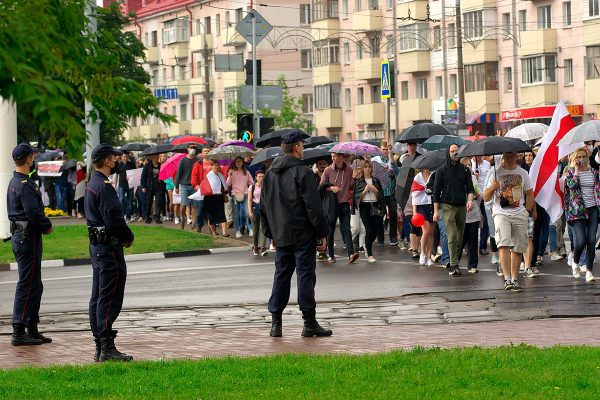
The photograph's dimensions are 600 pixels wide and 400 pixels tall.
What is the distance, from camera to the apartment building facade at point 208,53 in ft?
318

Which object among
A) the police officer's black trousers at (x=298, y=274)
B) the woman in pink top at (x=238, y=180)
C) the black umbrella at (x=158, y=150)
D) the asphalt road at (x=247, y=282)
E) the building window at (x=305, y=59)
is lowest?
the asphalt road at (x=247, y=282)

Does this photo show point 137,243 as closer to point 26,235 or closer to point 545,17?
point 26,235

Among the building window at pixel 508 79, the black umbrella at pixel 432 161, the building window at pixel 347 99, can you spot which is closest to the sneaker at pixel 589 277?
the black umbrella at pixel 432 161

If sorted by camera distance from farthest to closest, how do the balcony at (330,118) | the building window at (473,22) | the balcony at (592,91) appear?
the balcony at (330,118)
the building window at (473,22)
the balcony at (592,91)

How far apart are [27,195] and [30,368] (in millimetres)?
3119

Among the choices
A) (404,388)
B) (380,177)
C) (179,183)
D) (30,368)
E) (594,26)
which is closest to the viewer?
(404,388)

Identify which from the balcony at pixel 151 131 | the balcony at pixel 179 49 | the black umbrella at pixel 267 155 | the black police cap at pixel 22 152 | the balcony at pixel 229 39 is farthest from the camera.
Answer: the balcony at pixel 151 131

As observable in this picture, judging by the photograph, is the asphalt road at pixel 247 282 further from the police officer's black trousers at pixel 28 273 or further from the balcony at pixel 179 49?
the balcony at pixel 179 49

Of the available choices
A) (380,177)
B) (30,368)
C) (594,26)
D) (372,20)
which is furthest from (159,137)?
(30,368)

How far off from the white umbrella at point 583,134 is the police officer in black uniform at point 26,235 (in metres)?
8.05

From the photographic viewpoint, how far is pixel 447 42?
79.2 m

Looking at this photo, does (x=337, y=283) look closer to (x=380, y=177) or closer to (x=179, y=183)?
(x=380, y=177)

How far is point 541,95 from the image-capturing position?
72.6m

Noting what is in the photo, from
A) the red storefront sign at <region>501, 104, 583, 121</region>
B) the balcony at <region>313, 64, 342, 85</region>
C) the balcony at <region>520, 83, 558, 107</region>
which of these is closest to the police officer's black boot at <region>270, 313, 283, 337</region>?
the red storefront sign at <region>501, 104, 583, 121</region>
